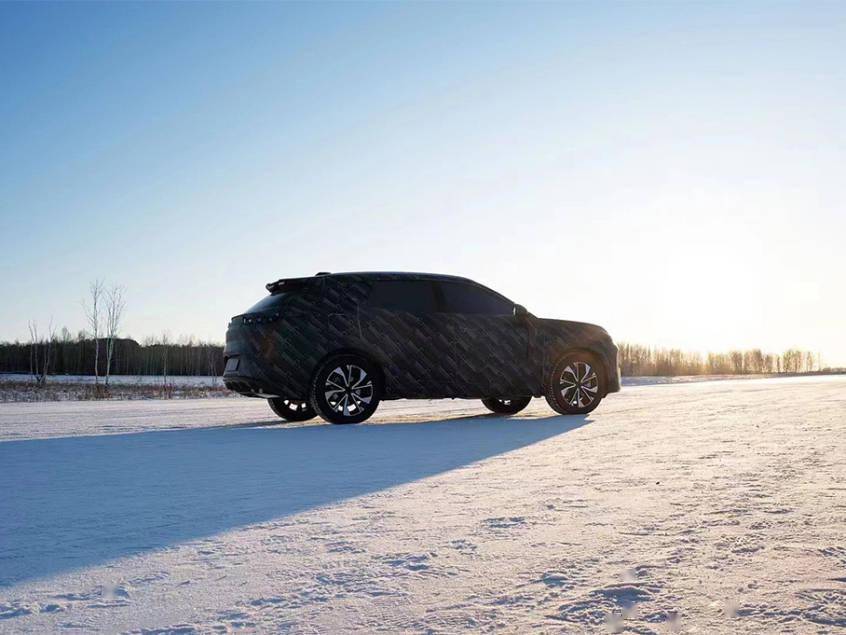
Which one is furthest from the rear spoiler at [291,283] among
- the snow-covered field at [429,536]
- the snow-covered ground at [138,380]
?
the snow-covered ground at [138,380]

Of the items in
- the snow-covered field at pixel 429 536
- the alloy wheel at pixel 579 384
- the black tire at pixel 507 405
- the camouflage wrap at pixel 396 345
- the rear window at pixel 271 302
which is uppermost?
the rear window at pixel 271 302

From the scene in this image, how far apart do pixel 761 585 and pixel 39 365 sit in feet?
324

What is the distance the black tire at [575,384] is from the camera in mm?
10219

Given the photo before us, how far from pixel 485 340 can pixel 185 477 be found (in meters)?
5.42

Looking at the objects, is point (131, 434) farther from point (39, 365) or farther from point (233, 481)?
point (39, 365)

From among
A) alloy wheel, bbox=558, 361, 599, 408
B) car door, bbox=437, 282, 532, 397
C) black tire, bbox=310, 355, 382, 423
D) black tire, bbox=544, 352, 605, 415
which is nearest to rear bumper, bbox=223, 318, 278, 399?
black tire, bbox=310, 355, 382, 423

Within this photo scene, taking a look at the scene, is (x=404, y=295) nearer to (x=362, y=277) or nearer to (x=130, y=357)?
(x=362, y=277)

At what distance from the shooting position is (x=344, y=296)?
9469 mm

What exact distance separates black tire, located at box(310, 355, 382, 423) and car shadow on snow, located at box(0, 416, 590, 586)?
459 mm

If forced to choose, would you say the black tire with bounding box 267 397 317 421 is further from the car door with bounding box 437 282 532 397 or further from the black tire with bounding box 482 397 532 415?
the black tire with bounding box 482 397 532 415

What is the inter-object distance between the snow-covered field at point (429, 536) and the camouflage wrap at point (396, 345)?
229 centimetres

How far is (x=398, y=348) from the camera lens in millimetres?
9492

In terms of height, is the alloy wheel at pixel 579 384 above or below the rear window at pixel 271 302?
below

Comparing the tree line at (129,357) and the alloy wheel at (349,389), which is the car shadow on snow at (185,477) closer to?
the alloy wheel at (349,389)
